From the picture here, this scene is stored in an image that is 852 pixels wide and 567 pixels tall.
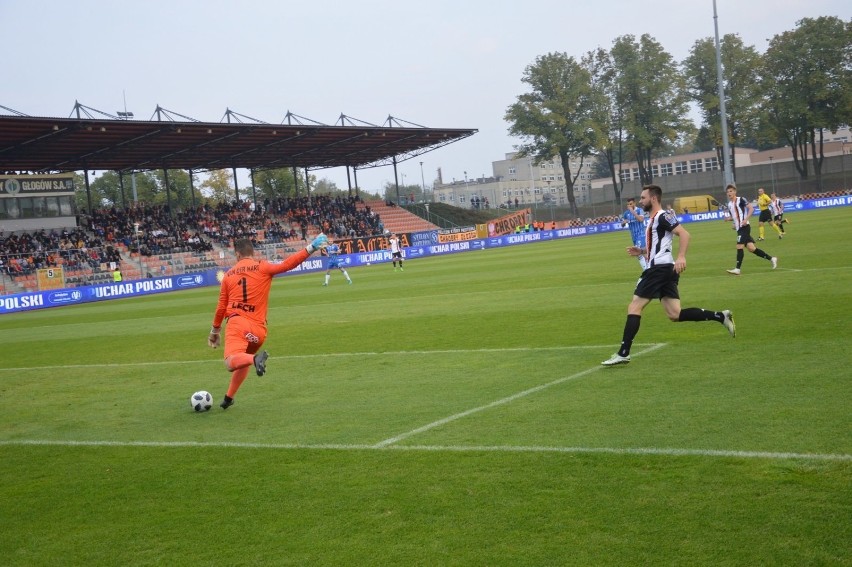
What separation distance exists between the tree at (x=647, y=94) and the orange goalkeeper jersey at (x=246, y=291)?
278 feet

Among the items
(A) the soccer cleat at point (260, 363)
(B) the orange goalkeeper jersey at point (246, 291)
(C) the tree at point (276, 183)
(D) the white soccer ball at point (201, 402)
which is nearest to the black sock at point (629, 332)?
(B) the orange goalkeeper jersey at point (246, 291)

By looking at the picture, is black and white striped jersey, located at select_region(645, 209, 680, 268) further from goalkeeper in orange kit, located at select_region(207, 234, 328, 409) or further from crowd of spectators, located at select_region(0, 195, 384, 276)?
crowd of spectators, located at select_region(0, 195, 384, 276)

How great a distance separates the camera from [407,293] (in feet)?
86.1

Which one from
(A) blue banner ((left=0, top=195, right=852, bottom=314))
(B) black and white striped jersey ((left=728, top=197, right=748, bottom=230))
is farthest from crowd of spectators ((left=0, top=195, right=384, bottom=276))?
(B) black and white striped jersey ((left=728, top=197, right=748, bottom=230))

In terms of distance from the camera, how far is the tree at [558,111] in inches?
3548

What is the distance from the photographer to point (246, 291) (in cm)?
984

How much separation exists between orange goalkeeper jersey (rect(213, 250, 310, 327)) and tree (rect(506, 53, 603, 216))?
82017 mm

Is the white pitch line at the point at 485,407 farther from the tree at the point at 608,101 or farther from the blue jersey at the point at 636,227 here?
the tree at the point at 608,101

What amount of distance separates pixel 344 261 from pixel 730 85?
56613 mm

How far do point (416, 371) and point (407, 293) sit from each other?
1474 centimetres

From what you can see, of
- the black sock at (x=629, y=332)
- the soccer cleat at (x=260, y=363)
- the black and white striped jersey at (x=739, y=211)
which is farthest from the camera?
the black and white striped jersey at (x=739, y=211)

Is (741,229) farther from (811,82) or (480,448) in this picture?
(811,82)

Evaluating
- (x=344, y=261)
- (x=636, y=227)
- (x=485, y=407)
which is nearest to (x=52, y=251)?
(x=344, y=261)

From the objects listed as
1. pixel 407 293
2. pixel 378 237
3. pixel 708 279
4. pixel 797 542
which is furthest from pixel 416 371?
pixel 378 237
